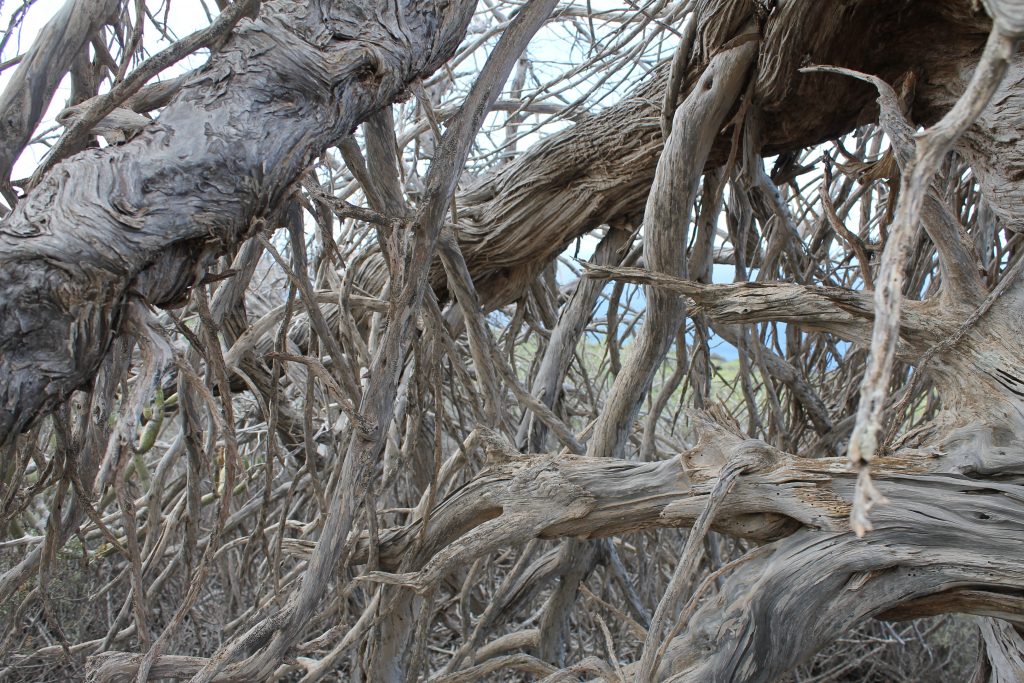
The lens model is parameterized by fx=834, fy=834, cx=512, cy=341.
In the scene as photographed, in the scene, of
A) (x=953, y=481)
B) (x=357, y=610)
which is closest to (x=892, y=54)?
(x=953, y=481)

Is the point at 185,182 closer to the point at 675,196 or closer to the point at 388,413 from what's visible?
the point at 388,413

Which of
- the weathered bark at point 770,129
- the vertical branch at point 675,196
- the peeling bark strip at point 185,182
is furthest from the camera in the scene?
the vertical branch at point 675,196

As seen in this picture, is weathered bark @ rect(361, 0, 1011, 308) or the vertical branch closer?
weathered bark @ rect(361, 0, 1011, 308)

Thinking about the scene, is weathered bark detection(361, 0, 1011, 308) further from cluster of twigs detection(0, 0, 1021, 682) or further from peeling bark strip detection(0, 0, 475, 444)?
peeling bark strip detection(0, 0, 475, 444)

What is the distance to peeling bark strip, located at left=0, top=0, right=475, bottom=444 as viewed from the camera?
64 cm

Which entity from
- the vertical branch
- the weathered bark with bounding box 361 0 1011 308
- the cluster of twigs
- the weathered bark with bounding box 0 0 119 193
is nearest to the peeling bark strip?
the cluster of twigs

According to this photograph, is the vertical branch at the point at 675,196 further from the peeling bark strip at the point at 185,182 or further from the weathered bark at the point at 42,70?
the weathered bark at the point at 42,70

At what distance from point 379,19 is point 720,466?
2.44ft

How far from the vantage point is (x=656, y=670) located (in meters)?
1.03

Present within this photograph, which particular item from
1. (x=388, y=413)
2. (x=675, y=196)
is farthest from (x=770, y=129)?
(x=388, y=413)

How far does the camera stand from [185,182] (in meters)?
0.73

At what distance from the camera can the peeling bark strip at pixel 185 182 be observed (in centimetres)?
64

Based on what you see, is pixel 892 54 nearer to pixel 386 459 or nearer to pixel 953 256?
pixel 953 256

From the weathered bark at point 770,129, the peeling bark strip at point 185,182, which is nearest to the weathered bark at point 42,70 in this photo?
the peeling bark strip at point 185,182
